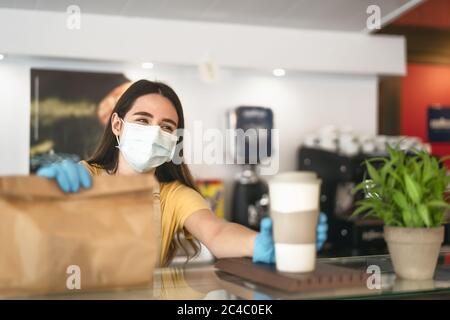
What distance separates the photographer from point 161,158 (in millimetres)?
2113

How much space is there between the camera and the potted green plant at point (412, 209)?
1363mm

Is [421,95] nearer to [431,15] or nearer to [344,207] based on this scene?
[431,15]

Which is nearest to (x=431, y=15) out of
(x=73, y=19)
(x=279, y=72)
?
(x=279, y=72)

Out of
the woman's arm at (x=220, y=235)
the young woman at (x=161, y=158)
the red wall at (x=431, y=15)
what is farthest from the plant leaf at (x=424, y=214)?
the red wall at (x=431, y=15)

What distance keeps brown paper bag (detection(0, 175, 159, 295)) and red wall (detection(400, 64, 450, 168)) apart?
4949mm

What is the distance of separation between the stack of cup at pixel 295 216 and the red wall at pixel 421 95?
15.8ft

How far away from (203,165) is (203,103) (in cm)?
53

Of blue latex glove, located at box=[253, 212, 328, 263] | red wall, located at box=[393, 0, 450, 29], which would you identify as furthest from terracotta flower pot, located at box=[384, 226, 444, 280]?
red wall, located at box=[393, 0, 450, 29]

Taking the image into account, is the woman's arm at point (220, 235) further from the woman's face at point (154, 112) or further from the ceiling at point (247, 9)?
the ceiling at point (247, 9)

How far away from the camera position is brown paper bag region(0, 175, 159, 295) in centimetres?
108

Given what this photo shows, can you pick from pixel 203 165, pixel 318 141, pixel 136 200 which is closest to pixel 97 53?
pixel 203 165

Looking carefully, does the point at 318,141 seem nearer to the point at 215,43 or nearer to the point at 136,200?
the point at 215,43

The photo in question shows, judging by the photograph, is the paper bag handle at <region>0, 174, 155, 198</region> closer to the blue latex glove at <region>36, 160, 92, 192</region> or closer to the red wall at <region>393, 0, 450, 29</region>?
the blue latex glove at <region>36, 160, 92, 192</region>
